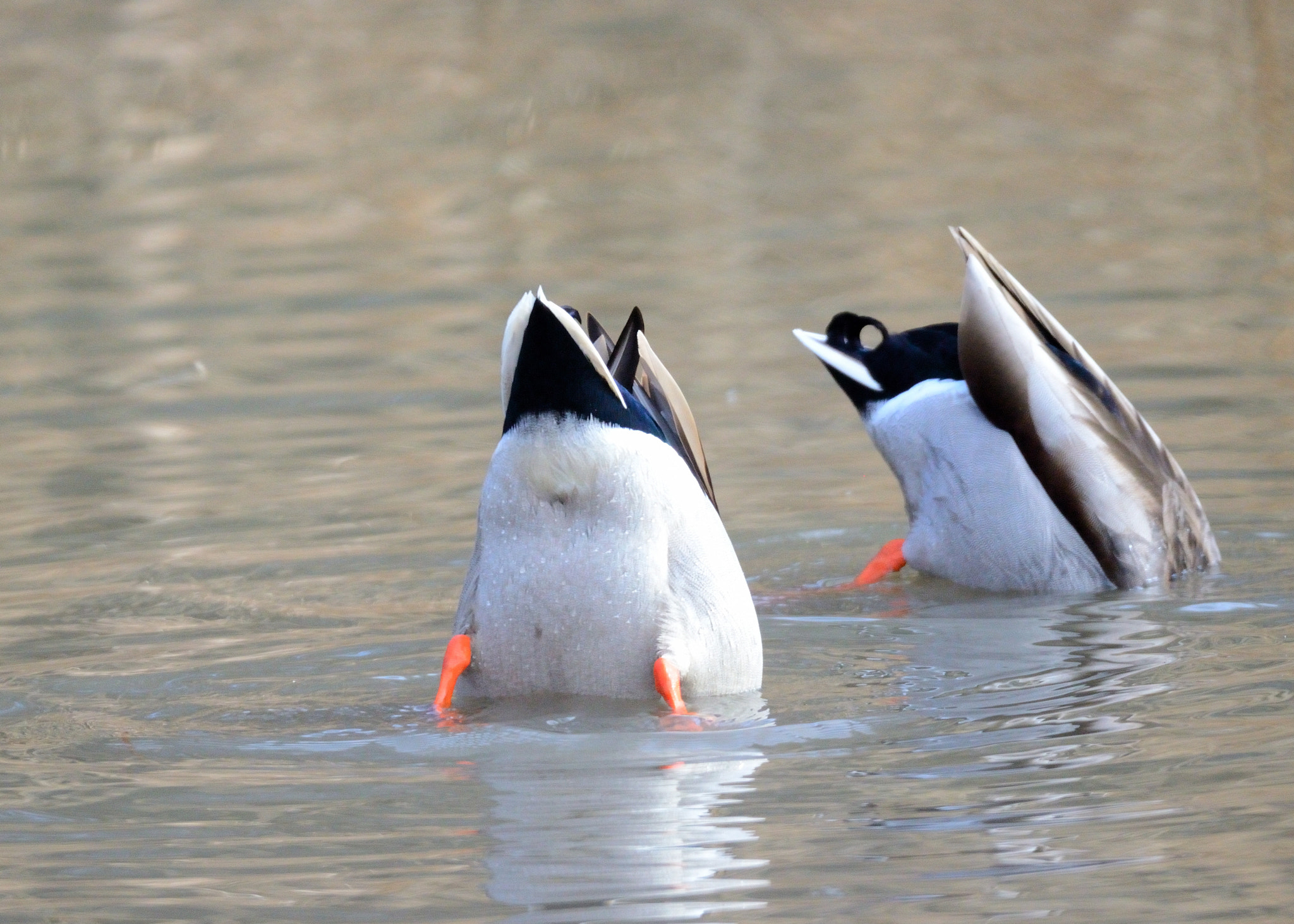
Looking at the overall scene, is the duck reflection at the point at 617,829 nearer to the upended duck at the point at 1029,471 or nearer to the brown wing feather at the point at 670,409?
the brown wing feather at the point at 670,409

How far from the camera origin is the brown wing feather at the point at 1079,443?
5.41 meters

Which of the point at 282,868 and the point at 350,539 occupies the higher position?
the point at 350,539

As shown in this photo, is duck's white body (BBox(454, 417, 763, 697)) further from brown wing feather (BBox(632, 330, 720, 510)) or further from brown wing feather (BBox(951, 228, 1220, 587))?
brown wing feather (BBox(951, 228, 1220, 587))

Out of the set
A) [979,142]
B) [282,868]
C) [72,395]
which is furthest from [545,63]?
[282,868]

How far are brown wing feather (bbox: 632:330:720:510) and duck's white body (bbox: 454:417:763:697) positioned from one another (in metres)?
0.37

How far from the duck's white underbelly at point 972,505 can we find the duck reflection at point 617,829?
1.76 metres

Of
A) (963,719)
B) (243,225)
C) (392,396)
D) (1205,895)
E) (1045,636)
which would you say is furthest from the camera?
(243,225)

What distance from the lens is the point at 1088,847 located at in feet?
11.0

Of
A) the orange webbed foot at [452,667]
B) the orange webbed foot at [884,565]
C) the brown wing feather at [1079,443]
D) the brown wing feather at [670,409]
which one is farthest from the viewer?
the orange webbed foot at [884,565]

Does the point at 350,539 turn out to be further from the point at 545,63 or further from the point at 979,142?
the point at 545,63

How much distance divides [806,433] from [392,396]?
190cm

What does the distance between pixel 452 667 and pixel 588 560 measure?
39 centimetres

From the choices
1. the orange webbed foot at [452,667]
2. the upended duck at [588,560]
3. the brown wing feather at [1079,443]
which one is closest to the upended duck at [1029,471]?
the brown wing feather at [1079,443]

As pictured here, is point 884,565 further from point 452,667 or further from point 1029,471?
point 452,667
